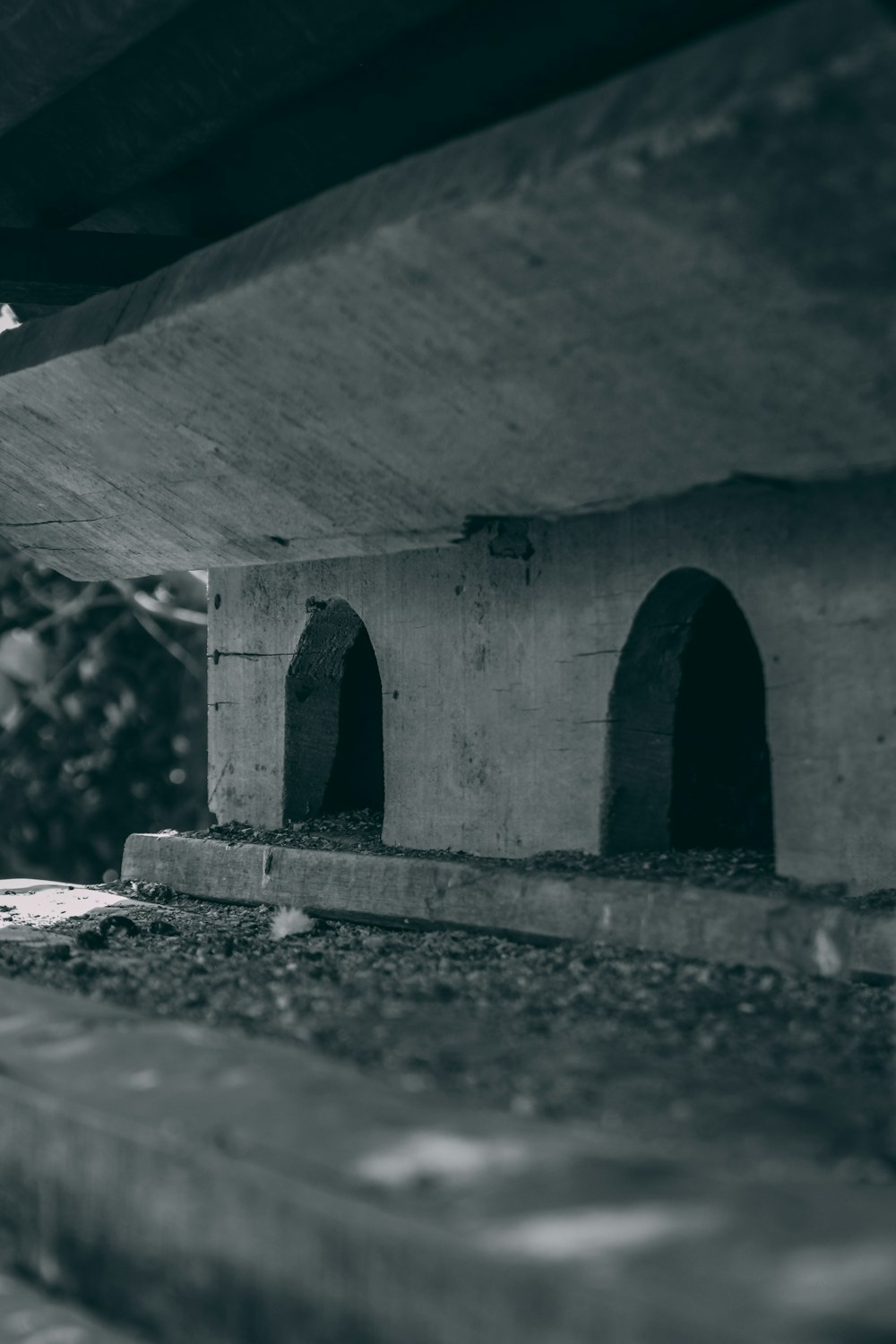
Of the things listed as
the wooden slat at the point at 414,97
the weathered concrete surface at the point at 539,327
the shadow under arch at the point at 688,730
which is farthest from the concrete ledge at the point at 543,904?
the wooden slat at the point at 414,97

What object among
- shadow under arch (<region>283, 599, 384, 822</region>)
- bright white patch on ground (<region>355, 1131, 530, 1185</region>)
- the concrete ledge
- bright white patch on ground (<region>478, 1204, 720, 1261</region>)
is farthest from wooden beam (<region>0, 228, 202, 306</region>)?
bright white patch on ground (<region>478, 1204, 720, 1261</region>)

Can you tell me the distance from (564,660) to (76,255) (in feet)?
7.20

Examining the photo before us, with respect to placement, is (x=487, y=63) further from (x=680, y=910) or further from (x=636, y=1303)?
(x=636, y=1303)

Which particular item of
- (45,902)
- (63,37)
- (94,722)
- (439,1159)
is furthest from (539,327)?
(94,722)

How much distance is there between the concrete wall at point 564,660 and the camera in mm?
4016

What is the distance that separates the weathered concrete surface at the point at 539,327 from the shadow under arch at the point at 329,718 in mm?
671

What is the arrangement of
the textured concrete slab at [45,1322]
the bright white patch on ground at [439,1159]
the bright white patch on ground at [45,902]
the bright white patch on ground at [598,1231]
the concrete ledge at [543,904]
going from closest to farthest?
the bright white patch on ground at [598,1231] < the bright white patch on ground at [439,1159] < the textured concrete slab at [45,1322] < the concrete ledge at [543,904] < the bright white patch on ground at [45,902]

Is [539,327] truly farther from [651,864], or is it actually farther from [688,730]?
[688,730]

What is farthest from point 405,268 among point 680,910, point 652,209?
point 680,910

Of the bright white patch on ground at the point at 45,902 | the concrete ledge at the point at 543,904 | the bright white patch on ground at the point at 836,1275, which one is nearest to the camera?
the bright white patch on ground at the point at 836,1275

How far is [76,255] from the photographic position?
5395mm

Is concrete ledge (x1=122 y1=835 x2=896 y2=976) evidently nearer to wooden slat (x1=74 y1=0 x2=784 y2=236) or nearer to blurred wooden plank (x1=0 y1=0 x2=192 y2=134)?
wooden slat (x1=74 y1=0 x2=784 y2=236)

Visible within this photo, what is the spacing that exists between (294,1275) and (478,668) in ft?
10.3

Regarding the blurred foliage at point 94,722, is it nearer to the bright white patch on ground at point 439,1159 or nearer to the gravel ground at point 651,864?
the gravel ground at point 651,864
